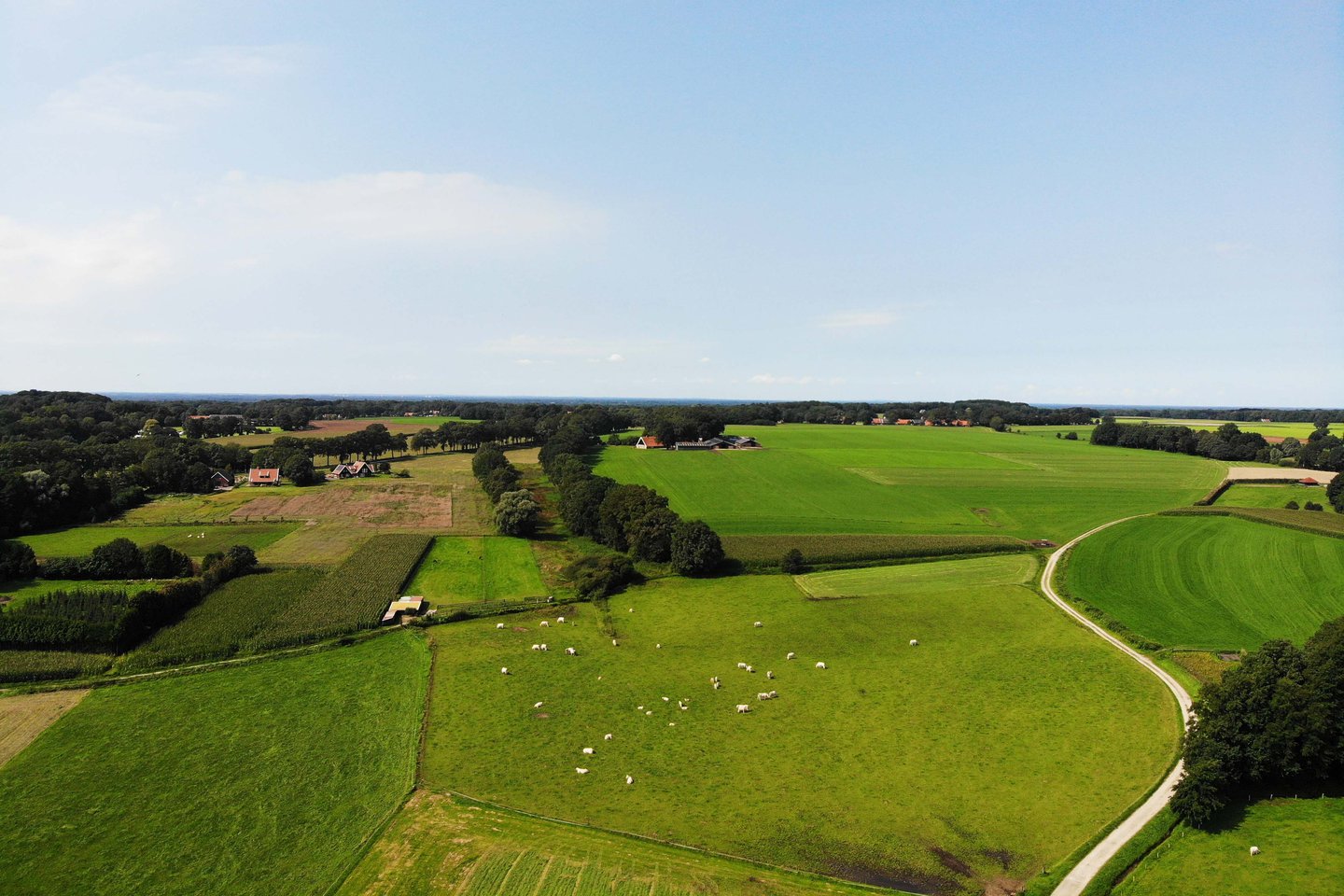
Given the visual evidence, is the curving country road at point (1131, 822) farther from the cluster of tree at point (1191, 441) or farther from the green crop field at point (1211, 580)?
the cluster of tree at point (1191, 441)

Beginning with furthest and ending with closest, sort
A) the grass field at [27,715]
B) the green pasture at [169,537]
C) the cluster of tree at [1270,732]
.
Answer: the green pasture at [169,537] → the grass field at [27,715] → the cluster of tree at [1270,732]

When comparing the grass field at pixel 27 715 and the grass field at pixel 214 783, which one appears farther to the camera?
the grass field at pixel 27 715

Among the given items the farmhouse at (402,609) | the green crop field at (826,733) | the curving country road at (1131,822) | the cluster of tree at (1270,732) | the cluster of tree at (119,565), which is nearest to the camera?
the curving country road at (1131,822)

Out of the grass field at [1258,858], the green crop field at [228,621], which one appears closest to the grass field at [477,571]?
the green crop field at [228,621]

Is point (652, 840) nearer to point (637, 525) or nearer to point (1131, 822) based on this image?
point (1131, 822)

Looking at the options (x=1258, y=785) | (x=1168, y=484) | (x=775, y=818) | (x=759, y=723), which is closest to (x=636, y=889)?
(x=775, y=818)

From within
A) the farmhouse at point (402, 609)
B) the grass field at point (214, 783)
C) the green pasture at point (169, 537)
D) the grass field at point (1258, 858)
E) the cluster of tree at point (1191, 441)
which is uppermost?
the cluster of tree at point (1191, 441)

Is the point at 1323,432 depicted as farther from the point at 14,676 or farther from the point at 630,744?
the point at 14,676

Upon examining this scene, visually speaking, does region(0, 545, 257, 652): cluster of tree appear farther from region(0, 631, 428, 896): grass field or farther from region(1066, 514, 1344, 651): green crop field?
region(1066, 514, 1344, 651): green crop field
